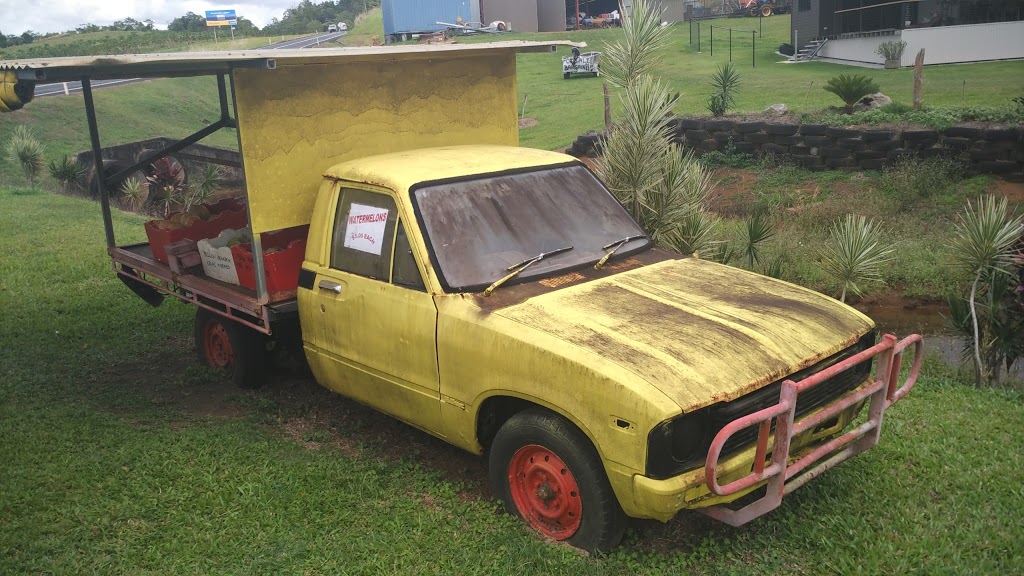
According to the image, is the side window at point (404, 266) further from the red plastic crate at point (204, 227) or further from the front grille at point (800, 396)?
the red plastic crate at point (204, 227)

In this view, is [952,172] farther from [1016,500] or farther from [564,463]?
[564,463]

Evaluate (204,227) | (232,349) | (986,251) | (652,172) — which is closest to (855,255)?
(986,251)

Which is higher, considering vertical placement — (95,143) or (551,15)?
(551,15)

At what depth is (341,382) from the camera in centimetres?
539

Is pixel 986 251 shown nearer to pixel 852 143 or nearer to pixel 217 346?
pixel 217 346

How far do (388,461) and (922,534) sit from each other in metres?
2.99

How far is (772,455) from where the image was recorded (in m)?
3.77

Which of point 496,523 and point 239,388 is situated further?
point 239,388

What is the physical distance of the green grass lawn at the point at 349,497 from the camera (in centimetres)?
409

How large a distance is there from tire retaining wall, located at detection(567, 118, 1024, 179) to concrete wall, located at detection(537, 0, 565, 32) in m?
33.6

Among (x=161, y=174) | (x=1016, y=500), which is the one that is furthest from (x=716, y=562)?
(x=161, y=174)

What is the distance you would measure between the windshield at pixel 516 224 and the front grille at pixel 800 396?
4.66 feet

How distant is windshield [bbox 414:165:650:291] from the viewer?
472 cm

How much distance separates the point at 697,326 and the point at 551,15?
48.2 meters
